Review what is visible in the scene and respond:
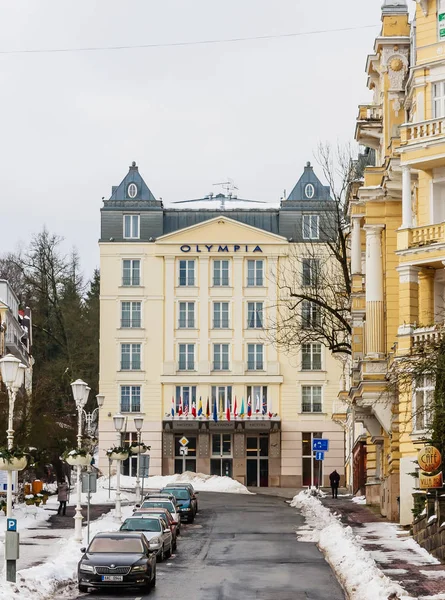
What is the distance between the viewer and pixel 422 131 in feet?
130

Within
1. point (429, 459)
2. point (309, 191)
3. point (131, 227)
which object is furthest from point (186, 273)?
point (429, 459)

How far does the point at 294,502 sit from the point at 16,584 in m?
41.5

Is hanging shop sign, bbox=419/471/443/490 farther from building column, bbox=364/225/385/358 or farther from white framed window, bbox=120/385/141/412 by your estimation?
white framed window, bbox=120/385/141/412

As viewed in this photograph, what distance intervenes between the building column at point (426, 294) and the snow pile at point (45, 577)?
12532 millimetres

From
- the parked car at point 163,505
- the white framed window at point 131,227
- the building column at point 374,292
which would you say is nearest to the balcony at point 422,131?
the building column at point 374,292

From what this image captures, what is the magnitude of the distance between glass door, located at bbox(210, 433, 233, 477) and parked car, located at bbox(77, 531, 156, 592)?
199 ft

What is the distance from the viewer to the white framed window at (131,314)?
302 feet

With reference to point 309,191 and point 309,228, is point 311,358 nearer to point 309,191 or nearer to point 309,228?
point 309,228

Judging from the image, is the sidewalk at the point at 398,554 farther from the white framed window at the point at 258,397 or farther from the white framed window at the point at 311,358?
the white framed window at the point at 311,358

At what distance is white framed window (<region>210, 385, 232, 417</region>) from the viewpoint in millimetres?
91375

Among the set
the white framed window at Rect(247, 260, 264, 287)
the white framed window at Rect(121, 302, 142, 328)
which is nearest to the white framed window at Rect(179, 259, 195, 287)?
the white framed window at Rect(121, 302, 142, 328)

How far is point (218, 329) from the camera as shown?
92.5m

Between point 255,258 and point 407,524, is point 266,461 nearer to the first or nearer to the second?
point 255,258

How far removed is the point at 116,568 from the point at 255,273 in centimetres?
6549
